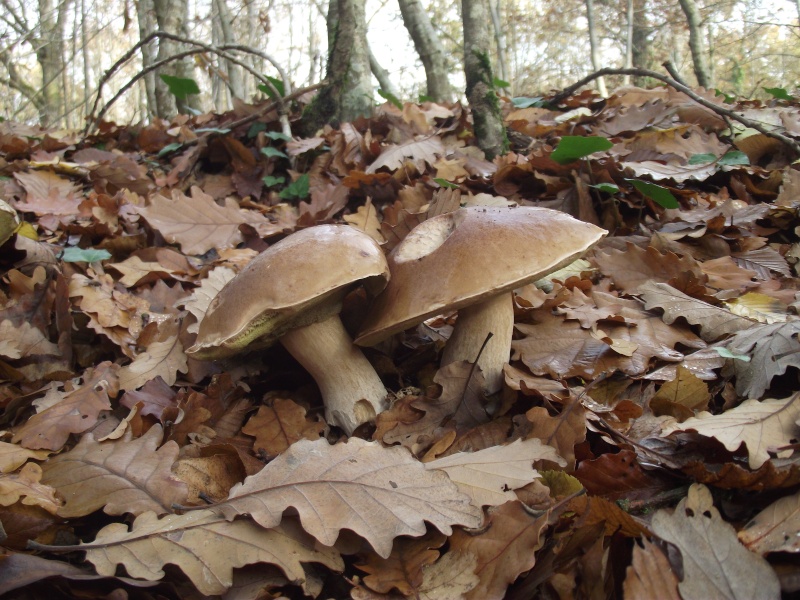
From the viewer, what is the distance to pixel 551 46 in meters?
26.4

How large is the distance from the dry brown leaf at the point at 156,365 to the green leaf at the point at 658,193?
94.2 inches

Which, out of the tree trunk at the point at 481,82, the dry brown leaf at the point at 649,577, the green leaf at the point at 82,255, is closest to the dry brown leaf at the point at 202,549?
the dry brown leaf at the point at 649,577

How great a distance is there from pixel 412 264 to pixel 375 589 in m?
0.98

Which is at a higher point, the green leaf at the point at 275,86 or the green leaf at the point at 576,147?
the green leaf at the point at 275,86

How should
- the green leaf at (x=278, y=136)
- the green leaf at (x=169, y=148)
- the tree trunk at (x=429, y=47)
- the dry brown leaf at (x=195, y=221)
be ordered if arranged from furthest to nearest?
1. the tree trunk at (x=429, y=47)
2. the green leaf at (x=169, y=148)
3. the green leaf at (x=278, y=136)
4. the dry brown leaf at (x=195, y=221)

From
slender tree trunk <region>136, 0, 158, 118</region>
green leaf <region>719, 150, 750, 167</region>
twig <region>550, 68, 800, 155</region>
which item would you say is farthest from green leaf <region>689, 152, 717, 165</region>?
slender tree trunk <region>136, 0, 158, 118</region>

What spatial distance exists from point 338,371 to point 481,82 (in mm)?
2319

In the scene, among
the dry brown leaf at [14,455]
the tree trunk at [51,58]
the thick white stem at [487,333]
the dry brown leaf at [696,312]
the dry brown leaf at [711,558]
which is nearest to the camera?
the dry brown leaf at [711,558]

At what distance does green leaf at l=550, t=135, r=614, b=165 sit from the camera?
2785 millimetres

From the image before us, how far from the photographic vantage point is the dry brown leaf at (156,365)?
2.11 m

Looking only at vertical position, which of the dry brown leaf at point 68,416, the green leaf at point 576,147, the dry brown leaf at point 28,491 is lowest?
the dry brown leaf at point 28,491

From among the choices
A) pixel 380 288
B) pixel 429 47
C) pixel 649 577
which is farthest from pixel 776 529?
pixel 429 47

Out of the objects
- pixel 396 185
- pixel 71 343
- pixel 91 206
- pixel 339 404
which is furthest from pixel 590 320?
pixel 91 206

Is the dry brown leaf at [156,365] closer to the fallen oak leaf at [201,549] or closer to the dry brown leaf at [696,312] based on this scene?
the fallen oak leaf at [201,549]
